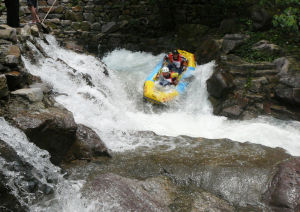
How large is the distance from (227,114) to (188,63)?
2.32m

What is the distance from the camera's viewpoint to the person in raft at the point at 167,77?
8.11 m

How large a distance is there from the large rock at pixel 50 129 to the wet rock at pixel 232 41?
5924mm

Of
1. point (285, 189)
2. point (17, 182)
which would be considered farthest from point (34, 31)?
point (285, 189)

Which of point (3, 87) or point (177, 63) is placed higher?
point (3, 87)

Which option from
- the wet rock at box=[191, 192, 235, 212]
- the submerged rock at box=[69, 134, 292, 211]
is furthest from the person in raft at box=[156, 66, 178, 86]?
the wet rock at box=[191, 192, 235, 212]

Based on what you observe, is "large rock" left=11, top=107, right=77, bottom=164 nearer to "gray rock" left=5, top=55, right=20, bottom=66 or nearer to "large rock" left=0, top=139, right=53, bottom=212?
"large rock" left=0, top=139, right=53, bottom=212

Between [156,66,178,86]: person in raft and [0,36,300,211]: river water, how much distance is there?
22.8 inches

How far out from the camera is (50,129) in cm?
400

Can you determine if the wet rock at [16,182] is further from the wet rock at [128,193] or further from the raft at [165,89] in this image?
the raft at [165,89]

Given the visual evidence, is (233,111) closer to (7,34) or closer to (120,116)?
(120,116)

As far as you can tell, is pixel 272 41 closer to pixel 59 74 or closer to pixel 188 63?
pixel 188 63

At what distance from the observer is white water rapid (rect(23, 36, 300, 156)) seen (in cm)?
566

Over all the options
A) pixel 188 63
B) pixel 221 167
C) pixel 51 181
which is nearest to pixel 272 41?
pixel 188 63

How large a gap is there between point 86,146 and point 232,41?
6.20 m
